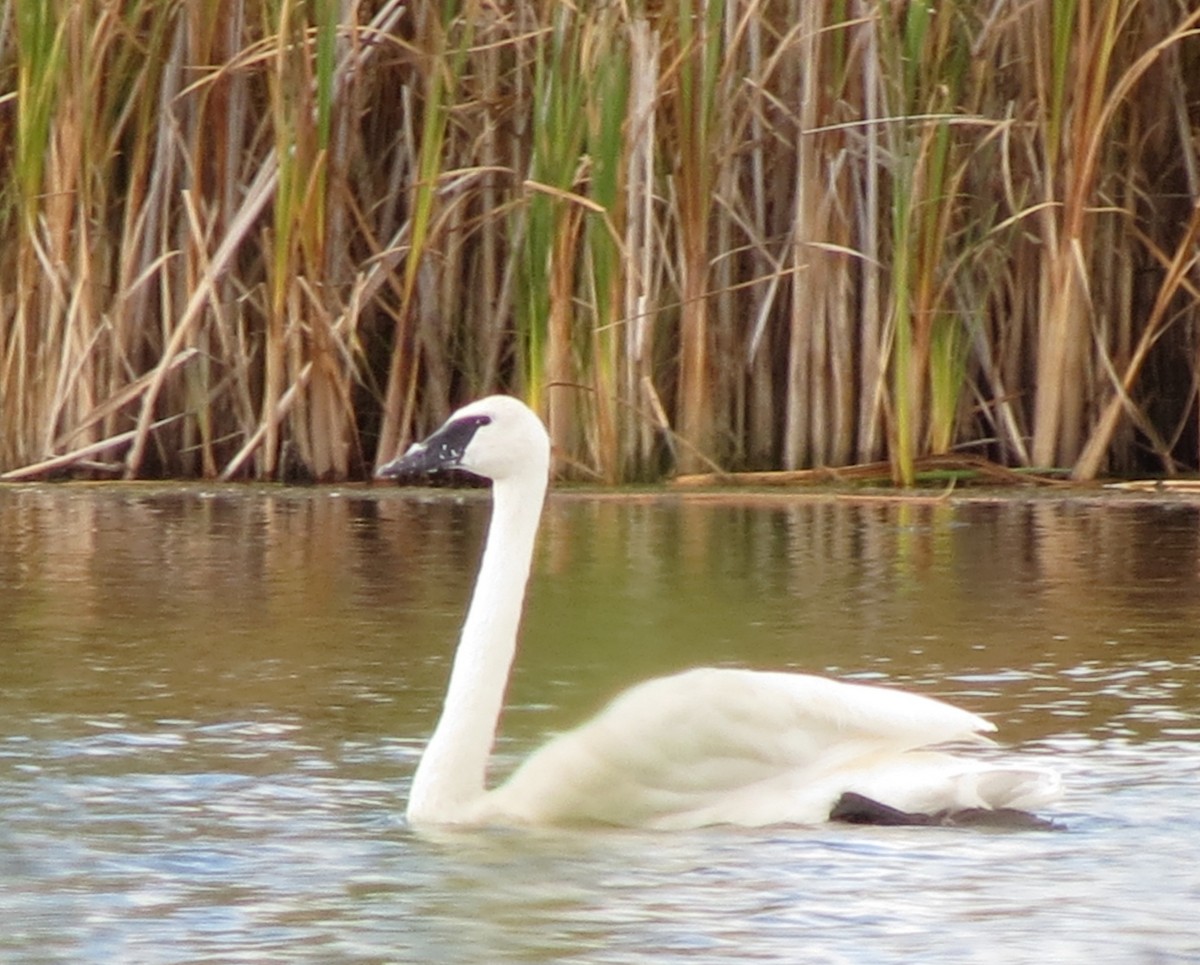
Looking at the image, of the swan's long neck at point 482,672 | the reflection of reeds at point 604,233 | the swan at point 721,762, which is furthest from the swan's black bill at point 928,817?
the reflection of reeds at point 604,233

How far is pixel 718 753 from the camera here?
165 inches

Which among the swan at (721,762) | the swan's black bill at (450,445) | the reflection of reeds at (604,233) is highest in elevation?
the reflection of reeds at (604,233)

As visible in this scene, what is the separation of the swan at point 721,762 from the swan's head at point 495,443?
417 millimetres

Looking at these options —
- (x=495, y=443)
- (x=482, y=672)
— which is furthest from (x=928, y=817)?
(x=495, y=443)

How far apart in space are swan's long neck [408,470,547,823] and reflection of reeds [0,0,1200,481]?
3.64m

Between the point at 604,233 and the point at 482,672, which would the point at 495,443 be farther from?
the point at 604,233

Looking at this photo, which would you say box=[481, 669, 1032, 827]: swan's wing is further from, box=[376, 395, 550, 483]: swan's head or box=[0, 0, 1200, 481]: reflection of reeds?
box=[0, 0, 1200, 481]: reflection of reeds

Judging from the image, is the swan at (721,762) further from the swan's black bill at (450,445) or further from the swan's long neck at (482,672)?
the swan's black bill at (450,445)

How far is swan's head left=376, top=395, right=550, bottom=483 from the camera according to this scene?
454cm

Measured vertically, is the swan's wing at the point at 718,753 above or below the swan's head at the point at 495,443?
below

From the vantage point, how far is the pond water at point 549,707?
11.2ft

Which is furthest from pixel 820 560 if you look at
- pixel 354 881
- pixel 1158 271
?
pixel 354 881

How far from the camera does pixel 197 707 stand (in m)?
5.04

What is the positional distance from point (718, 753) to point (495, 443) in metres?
0.66
